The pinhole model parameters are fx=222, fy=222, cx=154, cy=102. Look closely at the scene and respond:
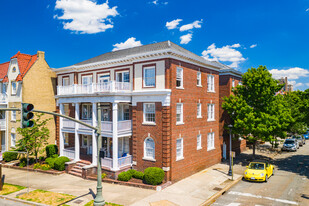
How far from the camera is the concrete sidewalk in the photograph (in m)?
15.3

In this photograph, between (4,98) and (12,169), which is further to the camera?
(4,98)

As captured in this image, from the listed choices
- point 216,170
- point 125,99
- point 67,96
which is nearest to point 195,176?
point 216,170

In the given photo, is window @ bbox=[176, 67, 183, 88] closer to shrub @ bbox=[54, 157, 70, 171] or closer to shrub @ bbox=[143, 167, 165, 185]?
shrub @ bbox=[143, 167, 165, 185]

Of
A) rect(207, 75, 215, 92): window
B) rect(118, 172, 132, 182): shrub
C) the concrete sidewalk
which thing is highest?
rect(207, 75, 215, 92): window

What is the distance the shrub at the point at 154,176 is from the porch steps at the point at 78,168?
731cm

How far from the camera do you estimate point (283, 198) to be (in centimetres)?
1564

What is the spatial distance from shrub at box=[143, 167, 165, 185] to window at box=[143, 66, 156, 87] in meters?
7.25

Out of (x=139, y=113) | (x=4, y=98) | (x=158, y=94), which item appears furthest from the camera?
(x=4, y=98)

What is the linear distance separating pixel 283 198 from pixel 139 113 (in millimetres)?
12881

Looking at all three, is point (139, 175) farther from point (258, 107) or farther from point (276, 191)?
point (258, 107)

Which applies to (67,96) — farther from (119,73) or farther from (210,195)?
(210,195)

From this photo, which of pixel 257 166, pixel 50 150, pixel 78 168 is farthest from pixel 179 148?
pixel 50 150

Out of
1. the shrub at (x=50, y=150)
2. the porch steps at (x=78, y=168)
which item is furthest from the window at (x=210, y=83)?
the shrub at (x=50, y=150)

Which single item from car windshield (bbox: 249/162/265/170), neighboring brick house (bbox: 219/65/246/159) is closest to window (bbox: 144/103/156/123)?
car windshield (bbox: 249/162/265/170)
